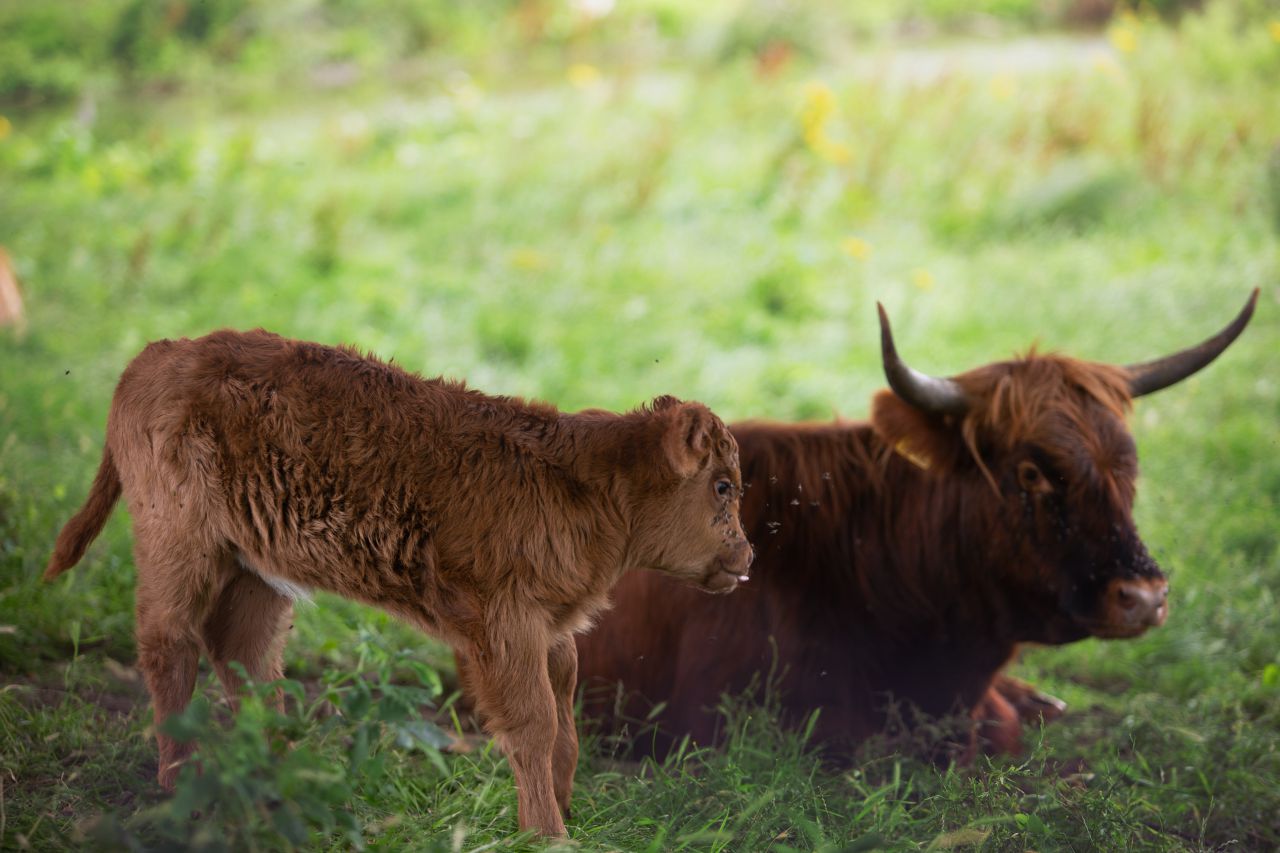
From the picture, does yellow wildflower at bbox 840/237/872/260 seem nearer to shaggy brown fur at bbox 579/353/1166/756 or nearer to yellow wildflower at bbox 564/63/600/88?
yellow wildflower at bbox 564/63/600/88

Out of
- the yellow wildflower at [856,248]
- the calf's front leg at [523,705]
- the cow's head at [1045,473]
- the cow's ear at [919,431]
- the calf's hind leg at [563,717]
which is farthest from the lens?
the yellow wildflower at [856,248]

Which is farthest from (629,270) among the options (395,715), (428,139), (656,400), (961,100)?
(395,715)

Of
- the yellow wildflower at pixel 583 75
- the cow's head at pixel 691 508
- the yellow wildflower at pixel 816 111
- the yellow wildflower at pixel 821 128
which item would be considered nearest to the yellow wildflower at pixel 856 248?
the yellow wildflower at pixel 821 128

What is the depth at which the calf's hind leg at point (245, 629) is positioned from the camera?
3535 millimetres

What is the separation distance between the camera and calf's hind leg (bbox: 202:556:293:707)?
3.54 meters

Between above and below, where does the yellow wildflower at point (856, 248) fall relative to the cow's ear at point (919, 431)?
below

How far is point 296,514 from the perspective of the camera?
321cm

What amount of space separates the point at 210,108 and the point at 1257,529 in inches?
426

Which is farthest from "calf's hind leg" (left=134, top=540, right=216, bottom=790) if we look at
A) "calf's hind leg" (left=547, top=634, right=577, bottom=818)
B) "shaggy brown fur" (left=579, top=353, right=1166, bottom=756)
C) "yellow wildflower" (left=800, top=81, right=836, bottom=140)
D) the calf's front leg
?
"yellow wildflower" (left=800, top=81, right=836, bottom=140)

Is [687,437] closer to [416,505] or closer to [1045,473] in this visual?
[416,505]

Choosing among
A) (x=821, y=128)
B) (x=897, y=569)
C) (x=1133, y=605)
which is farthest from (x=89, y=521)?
(x=821, y=128)

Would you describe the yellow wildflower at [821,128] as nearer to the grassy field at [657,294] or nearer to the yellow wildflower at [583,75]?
the grassy field at [657,294]

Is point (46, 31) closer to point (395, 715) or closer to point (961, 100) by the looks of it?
point (961, 100)

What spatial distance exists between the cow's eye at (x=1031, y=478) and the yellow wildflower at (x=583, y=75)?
388 inches
